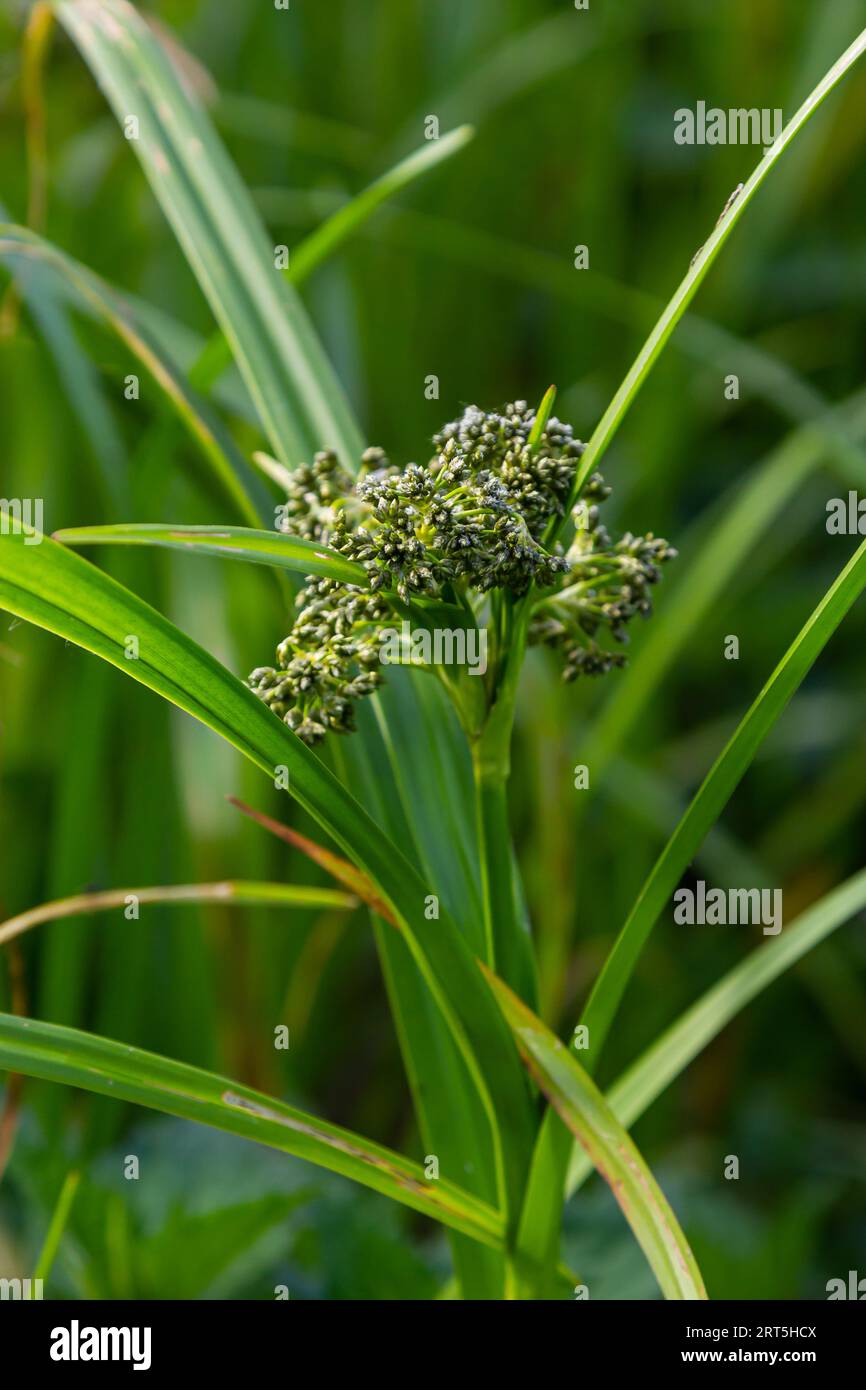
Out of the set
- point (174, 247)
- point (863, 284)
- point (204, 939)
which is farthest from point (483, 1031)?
point (863, 284)

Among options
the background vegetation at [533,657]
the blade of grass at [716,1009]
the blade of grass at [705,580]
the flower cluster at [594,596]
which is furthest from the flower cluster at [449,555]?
the blade of grass at [705,580]

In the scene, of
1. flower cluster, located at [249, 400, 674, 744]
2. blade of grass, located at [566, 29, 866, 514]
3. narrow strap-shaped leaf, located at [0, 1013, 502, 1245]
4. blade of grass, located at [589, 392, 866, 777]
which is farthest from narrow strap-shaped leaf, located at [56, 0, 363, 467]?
blade of grass, located at [589, 392, 866, 777]

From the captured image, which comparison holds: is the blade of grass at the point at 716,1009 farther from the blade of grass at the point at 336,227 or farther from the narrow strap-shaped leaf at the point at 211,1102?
the blade of grass at the point at 336,227

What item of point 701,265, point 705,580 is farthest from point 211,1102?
point 705,580

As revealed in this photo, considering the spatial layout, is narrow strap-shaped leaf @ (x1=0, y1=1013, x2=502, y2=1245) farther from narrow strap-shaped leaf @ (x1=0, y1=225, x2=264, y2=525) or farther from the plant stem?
narrow strap-shaped leaf @ (x1=0, y1=225, x2=264, y2=525)

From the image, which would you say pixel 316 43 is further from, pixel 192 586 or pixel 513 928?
pixel 513 928

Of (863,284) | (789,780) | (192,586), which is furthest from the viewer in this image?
(863,284)
